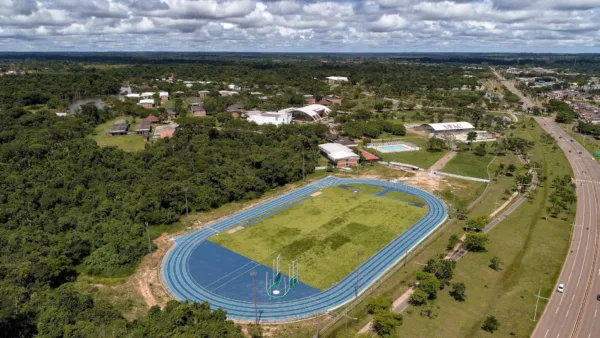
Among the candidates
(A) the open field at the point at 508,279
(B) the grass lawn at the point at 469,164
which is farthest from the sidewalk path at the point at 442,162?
(A) the open field at the point at 508,279

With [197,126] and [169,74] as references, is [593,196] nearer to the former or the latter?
[197,126]

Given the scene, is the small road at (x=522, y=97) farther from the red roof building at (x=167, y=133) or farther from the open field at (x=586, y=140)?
the red roof building at (x=167, y=133)

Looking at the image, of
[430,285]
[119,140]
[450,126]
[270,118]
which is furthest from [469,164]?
[119,140]

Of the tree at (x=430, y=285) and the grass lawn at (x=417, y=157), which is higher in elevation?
the grass lawn at (x=417, y=157)

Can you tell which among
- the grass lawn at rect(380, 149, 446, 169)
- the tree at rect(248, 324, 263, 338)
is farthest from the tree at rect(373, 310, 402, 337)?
the grass lawn at rect(380, 149, 446, 169)

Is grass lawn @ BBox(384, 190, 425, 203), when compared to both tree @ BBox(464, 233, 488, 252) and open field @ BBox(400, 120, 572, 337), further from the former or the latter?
tree @ BBox(464, 233, 488, 252)

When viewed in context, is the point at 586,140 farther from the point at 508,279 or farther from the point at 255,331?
the point at 255,331
